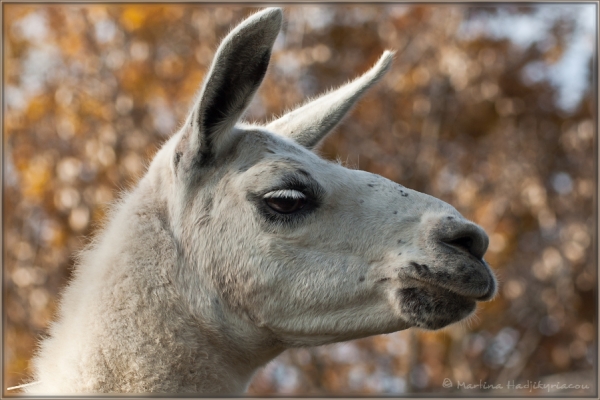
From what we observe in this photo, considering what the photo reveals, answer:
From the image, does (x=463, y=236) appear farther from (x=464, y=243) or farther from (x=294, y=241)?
(x=294, y=241)

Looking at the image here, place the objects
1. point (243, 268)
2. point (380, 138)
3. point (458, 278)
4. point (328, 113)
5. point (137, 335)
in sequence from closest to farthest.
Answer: point (458, 278) → point (137, 335) → point (243, 268) → point (328, 113) → point (380, 138)

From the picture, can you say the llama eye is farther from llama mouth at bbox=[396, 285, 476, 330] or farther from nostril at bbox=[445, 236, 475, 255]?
nostril at bbox=[445, 236, 475, 255]

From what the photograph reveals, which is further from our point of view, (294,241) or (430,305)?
(294,241)

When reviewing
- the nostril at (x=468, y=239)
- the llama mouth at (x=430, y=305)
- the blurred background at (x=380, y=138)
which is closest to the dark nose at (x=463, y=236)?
the nostril at (x=468, y=239)

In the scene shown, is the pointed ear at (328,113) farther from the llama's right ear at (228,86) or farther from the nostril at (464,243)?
the nostril at (464,243)

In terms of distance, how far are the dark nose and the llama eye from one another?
0.79 meters

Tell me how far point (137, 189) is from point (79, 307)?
2.61 ft

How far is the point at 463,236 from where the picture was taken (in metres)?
3.54

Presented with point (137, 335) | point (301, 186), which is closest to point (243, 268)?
point (301, 186)

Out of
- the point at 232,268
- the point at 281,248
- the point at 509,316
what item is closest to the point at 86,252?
the point at 232,268

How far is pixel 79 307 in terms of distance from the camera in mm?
3807

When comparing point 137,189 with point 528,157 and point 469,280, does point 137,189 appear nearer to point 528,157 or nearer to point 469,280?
point 469,280

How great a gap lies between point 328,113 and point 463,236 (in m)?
1.49

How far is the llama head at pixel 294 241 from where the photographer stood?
3.56 metres
